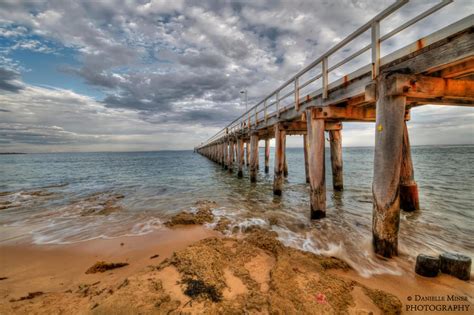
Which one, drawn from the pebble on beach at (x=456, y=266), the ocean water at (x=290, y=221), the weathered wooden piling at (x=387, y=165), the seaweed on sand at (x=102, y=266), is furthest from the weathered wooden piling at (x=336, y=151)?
the seaweed on sand at (x=102, y=266)

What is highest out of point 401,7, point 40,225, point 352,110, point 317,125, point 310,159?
point 401,7

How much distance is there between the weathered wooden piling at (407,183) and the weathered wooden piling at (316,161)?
3.20 m

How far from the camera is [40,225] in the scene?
6.61m

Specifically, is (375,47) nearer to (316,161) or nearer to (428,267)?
(316,161)

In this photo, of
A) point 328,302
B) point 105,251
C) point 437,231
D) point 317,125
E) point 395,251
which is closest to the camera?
point 328,302

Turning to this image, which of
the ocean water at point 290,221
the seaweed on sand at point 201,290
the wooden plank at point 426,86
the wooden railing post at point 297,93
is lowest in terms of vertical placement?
the ocean water at point 290,221

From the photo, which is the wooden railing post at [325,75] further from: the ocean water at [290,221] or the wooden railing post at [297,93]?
the ocean water at [290,221]

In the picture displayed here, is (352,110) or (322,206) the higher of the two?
(352,110)

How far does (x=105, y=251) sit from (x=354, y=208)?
818 centimetres

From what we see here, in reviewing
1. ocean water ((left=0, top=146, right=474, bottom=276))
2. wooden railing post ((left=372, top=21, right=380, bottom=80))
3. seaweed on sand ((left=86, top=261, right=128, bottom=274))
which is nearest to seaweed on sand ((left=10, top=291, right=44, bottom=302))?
seaweed on sand ((left=86, top=261, right=128, bottom=274))

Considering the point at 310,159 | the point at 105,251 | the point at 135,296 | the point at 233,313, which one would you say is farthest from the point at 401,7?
the point at 105,251

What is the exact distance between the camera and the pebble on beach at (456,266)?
3105mm

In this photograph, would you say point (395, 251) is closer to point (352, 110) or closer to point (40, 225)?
point (352, 110)

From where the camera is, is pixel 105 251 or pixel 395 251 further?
pixel 105 251
